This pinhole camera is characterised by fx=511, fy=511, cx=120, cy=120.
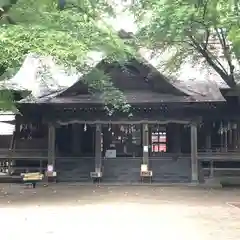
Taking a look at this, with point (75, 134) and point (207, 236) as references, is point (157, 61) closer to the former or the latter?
point (75, 134)

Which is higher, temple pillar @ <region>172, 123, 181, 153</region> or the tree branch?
the tree branch

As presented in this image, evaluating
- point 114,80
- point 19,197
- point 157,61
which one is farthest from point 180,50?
point 19,197

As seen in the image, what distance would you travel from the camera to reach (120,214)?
1361 cm

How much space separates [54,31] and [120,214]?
606cm

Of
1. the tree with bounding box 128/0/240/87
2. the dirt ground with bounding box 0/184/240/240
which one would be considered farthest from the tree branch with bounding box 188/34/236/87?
the dirt ground with bounding box 0/184/240/240

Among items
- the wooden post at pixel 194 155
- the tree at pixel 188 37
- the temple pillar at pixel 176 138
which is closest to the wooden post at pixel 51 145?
the temple pillar at pixel 176 138

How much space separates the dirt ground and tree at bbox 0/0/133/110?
3.44 metres

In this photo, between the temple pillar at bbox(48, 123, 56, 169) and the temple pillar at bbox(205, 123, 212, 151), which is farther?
the temple pillar at bbox(205, 123, 212, 151)

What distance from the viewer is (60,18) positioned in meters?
10.0

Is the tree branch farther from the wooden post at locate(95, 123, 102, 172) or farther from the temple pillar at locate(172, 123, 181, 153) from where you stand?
the wooden post at locate(95, 123, 102, 172)

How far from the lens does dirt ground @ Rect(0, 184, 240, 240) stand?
1033 cm

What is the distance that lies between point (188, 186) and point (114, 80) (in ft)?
22.0

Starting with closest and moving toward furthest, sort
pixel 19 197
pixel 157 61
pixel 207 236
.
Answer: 1. pixel 207 236
2. pixel 19 197
3. pixel 157 61

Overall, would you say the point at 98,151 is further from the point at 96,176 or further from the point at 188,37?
the point at 188,37
